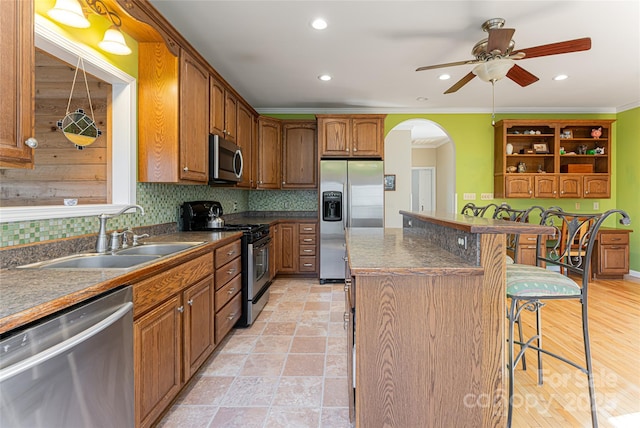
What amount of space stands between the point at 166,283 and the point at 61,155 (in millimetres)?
1444

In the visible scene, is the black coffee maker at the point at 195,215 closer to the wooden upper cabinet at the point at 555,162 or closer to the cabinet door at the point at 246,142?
the cabinet door at the point at 246,142

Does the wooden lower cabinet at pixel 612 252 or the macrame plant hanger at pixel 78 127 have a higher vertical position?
the macrame plant hanger at pixel 78 127

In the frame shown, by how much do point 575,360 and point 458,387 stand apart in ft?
5.26

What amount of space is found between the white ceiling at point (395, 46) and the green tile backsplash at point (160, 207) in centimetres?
140

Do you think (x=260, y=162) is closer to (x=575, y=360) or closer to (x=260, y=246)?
(x=260, y=246)

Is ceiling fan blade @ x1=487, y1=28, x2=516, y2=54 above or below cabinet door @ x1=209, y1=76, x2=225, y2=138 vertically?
above

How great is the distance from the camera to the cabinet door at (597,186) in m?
4.88

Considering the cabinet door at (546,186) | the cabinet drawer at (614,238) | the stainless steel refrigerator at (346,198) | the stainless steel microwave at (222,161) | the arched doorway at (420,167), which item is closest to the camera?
the stainless steel microwave at (222,161)

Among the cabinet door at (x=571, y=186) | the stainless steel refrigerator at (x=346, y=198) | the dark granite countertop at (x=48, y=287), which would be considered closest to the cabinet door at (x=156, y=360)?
the dark granite countertop at (x=48, y=287)

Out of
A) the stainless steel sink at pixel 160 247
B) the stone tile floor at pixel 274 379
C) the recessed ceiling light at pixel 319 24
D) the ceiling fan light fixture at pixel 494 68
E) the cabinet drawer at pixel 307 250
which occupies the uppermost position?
the recessed ceiling light at pixel 319 24

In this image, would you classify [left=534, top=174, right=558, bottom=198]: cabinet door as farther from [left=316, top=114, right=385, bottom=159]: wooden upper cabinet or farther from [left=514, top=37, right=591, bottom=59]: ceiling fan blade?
[left=514, top=37, right=591, bottom=59]: ceiling fan blade

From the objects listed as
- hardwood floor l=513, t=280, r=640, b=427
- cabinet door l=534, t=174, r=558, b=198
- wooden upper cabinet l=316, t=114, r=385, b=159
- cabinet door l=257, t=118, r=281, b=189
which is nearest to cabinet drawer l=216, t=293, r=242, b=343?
hardwood floor l=513, t=280, r=640, b=427

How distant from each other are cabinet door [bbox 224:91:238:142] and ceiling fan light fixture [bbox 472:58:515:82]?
2416mm

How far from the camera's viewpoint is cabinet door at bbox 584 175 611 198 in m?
4.88
